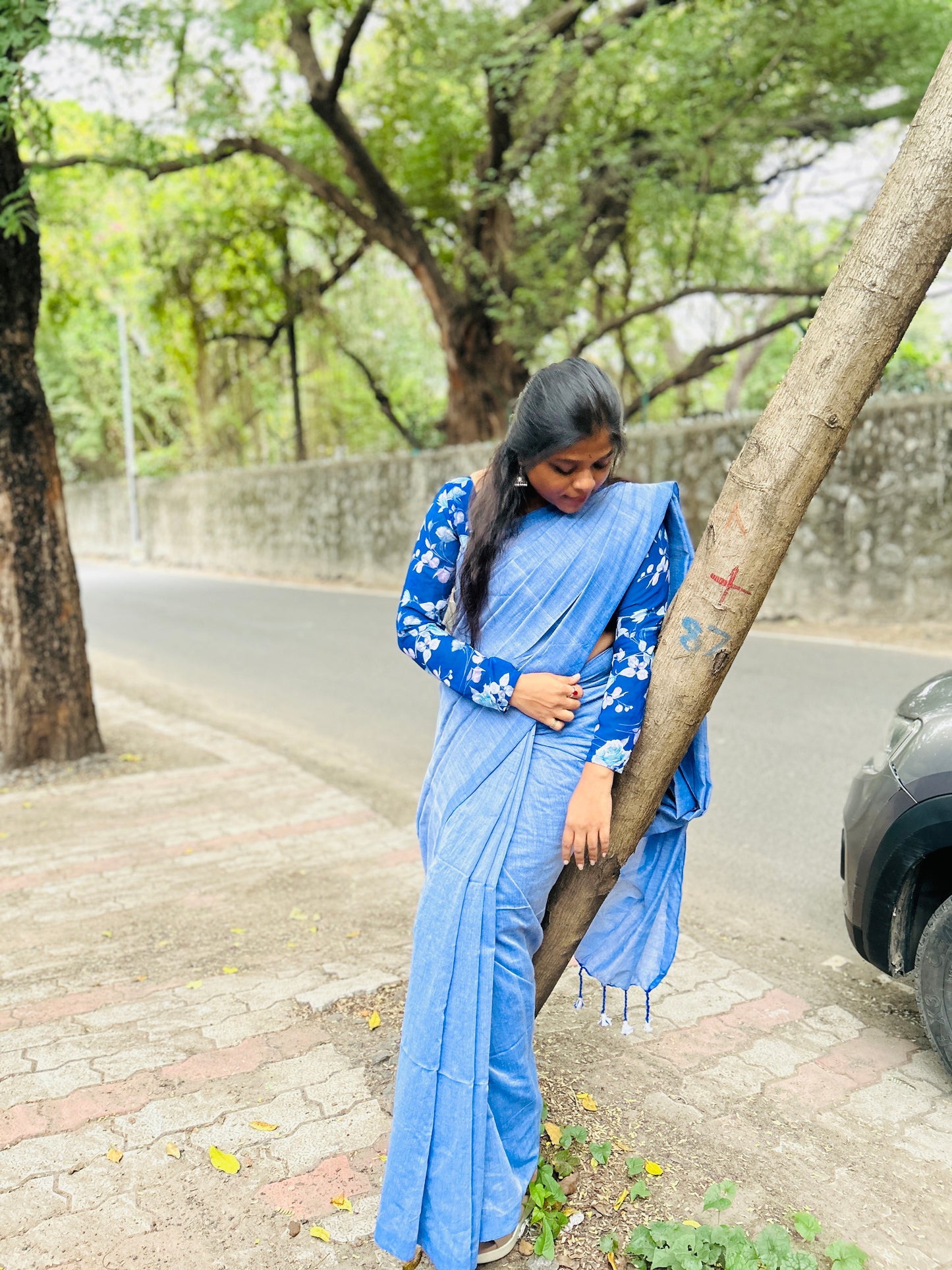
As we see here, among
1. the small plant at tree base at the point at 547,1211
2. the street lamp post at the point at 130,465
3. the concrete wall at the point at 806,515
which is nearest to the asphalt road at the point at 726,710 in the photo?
the concrete wall at the point at 806,515

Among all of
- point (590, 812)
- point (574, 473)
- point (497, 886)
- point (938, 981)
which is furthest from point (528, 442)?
point (938, 981)

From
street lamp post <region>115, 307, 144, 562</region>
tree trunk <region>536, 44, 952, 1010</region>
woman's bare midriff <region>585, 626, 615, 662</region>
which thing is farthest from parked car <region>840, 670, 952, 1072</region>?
street lamp post <region>115, 307, 144, 562</region>

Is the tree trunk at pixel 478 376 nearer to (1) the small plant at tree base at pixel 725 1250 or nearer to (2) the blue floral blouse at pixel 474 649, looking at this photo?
(2) the blue floral blouse at pixel 474 649

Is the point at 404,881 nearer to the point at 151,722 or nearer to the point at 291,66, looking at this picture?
the point at 151,722

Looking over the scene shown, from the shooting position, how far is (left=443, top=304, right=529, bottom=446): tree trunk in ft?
54.3

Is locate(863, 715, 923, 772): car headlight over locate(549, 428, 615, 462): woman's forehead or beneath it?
beneath

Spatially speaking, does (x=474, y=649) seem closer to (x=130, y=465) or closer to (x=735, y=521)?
(x=735, y=521)

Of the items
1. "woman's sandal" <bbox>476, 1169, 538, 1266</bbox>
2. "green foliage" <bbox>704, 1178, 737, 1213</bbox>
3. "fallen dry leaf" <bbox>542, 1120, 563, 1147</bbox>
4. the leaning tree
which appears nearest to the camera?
"woman's sandal" <bbox>476, 1169, 538, 1266</bbox>

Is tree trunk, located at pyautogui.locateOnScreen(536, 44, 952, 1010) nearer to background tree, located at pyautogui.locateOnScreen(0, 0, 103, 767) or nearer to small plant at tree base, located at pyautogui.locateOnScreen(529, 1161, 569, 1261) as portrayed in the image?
small plant at tree base, located at pyautogui.locateOnScreen(529, 1161, 569, 1261)

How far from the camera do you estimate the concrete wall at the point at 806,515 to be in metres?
10.4

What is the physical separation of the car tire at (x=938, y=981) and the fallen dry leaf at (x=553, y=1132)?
41.9 inches

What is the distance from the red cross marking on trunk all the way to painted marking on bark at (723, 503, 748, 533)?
0.08 metres

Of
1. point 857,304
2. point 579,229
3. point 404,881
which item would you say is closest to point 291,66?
point 579,229

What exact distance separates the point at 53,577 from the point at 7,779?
1176mm
